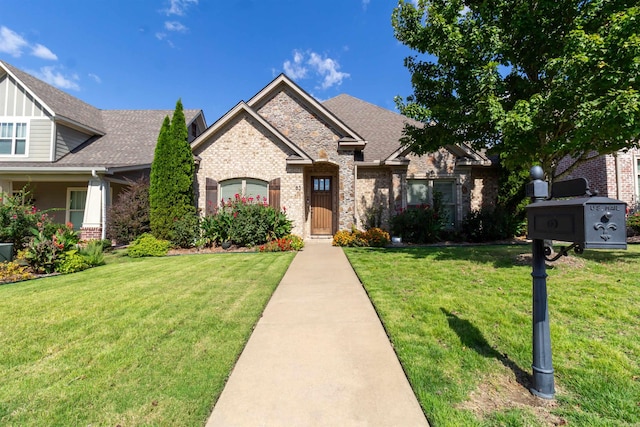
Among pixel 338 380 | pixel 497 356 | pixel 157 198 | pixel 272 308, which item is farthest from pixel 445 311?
pixel 157 198

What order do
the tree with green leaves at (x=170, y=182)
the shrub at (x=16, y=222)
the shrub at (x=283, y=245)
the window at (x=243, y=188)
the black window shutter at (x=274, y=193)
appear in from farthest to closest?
the window at (x=243, y=188), the black window shutter at (x=274, y=193), the tree with green leaves at (x=170, y=182), the shrub at (x=283, y=245), the shrub at (x=16, y=222)

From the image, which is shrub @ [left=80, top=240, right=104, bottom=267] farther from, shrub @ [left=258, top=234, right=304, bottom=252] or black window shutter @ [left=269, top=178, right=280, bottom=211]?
black window shutter @ [left=269, top=178, right=280, bottom=211]

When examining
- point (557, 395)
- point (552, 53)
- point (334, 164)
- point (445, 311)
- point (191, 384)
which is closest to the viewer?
point (557, 395)

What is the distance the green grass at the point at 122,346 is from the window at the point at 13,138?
11.3 meters

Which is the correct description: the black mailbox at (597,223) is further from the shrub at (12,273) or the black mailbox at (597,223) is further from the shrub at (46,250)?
the shrub at (46,250)

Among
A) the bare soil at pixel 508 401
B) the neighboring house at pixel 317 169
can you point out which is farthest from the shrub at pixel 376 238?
the bare soil at pixel 508 401

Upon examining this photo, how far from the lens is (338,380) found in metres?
2.51

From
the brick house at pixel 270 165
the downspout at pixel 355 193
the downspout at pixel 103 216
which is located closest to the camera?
the downspout at pixel 103 216

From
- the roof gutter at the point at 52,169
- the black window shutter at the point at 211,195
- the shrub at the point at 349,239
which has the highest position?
the roof gutter at the point at 52,169

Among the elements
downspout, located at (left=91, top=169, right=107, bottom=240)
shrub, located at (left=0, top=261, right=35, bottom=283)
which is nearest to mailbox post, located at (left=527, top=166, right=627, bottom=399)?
shrub, located at (left=0, top=261, right=35, bottom=283)

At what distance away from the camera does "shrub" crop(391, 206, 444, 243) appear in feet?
36.4

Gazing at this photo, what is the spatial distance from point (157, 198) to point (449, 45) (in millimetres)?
10624

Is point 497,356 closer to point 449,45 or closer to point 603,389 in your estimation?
point 603,389

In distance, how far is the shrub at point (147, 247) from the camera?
9.37 m
